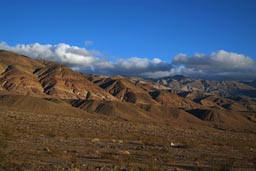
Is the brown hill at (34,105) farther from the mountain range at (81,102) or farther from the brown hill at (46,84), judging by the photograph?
the brown hill at (46,84)

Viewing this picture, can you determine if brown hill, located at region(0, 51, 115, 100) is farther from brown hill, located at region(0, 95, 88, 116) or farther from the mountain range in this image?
brown hill, located at region(0, 95, 88, 116)

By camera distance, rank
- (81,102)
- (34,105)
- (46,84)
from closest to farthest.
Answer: (34,105), (81,102), (46,84)

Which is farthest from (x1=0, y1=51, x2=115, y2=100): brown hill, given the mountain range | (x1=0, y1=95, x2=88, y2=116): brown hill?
(x1=0, y1=95, x2=88, y2=116): brown hill

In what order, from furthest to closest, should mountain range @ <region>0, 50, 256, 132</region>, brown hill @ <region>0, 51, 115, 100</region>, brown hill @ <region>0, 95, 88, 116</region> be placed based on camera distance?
brown hill @ <region>0, 51, 115, 100</region>, mountain range @ <region>0, 50, 256, 132</region>, brown hill @ <region>0, 95, 88, 116</region>

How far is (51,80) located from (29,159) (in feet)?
542

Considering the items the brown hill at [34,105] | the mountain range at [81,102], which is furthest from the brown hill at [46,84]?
the brown hill at [34,105]

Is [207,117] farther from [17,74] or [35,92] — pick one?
[17,74]

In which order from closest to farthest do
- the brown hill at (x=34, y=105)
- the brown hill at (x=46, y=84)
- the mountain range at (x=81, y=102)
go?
the brown hill at (x=34, y=105), the mountain range at (x=81, y=102), the brown hill at (x=46, y=84)

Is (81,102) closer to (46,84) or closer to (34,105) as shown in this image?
(34,105)

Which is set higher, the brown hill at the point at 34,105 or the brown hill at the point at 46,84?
the brown hill at the point at 46,84

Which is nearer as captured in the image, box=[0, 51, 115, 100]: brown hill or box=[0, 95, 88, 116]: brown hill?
box=[0, 95, 88, 116]: brown hill

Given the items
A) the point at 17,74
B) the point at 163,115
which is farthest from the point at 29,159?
the point at 17,74

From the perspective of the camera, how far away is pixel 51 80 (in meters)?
184

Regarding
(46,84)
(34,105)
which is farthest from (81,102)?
(46,84)
